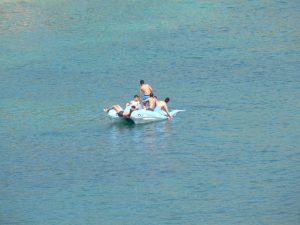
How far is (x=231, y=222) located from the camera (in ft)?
164

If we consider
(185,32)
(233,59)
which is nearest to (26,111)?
(233,59)

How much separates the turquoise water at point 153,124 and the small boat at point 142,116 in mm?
465

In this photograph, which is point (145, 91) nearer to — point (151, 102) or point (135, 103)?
point (151, 102)

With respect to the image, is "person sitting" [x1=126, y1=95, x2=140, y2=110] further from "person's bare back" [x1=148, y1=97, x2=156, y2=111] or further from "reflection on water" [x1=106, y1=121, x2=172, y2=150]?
"reflection on water" [x1=106, y1=121, x2=172, y2=150]

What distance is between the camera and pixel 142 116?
66000 millimetres

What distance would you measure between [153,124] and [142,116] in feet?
2.57

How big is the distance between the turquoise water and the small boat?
0.46 meters

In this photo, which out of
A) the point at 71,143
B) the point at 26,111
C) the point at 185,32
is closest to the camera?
the point at 71,143

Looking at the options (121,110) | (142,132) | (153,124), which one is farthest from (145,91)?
(142,132)

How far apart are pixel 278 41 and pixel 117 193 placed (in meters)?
33.8

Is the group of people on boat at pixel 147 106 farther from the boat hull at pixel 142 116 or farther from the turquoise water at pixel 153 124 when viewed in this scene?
the turquoise water at pixel 153 124

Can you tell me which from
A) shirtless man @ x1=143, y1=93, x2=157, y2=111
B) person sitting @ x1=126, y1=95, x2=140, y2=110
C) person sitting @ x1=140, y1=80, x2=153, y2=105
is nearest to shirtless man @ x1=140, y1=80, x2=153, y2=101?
person sitting @ x1=140, y1=80, x2=153, y2=105

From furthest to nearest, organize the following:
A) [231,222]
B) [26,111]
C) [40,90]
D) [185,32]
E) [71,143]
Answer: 1. [185,32]
2. [40,90]
3. [26,111]
4. [71,143]
5. [231,222]

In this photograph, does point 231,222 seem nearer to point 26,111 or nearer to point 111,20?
point 26,111
